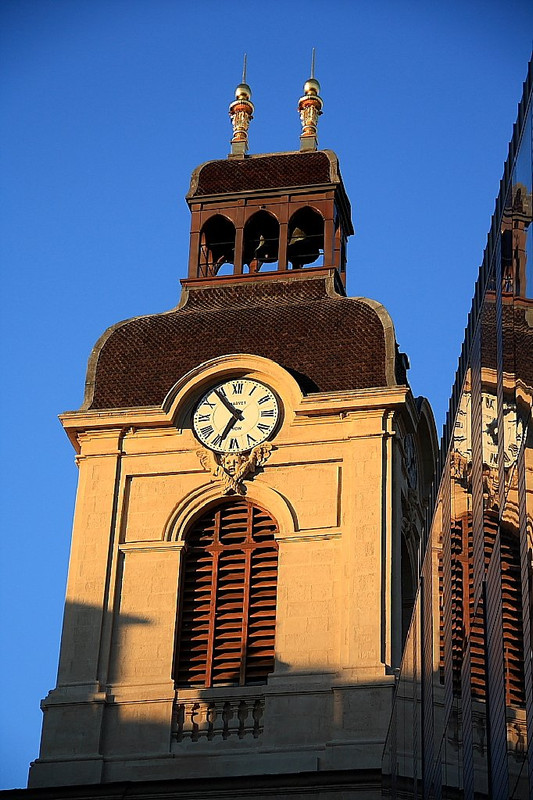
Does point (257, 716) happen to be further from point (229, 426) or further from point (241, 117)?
point (241, 117)

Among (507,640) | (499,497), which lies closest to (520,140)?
(499,497)

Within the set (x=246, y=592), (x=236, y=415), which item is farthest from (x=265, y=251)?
(x=246, y=592)

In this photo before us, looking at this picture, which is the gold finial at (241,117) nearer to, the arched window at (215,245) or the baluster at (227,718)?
the arched window at (215,245)

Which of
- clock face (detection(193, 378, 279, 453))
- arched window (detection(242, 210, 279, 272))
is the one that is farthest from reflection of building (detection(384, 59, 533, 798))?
arched window (detection(242, 210, 279, 272))

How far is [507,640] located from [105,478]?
1851 cm

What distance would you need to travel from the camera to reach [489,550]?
17828 millimetres

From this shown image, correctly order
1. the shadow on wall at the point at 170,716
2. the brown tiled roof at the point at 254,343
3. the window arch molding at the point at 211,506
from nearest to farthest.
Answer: the shadow on wall at the point at 170,716 → the window arch molding at the point at 211,506 → the brown tiled roof at the point at 254,343

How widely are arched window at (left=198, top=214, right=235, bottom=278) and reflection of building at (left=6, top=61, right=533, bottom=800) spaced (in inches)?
5.1

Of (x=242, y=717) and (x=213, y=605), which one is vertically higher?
(x=213, y=605)

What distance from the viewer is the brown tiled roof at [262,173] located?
1522 inches

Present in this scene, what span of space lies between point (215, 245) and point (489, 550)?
2204 centimetres

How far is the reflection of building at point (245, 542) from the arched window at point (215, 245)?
5.1 inches

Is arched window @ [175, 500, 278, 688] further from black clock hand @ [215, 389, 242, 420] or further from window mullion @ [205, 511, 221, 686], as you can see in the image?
black clock hand @ [215, 389, 242, 420]

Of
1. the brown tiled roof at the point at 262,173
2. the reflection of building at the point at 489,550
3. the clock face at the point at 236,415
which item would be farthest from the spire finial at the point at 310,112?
the reflection of building at the point at 489,550
